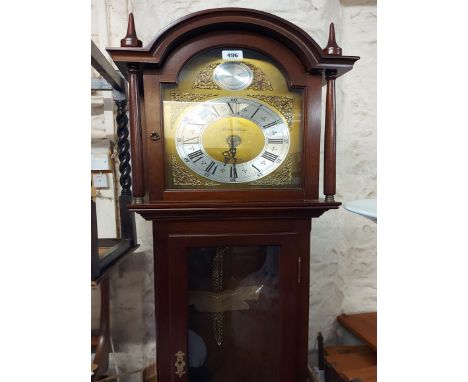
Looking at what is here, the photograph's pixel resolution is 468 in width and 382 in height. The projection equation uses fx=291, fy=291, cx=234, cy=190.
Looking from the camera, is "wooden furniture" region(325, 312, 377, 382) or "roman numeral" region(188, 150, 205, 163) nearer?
"roman numeral" region(188, 150, 205, 163)

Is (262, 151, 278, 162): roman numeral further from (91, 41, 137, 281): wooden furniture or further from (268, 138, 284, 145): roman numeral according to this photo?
(91, 41, 137, 281): wooden furniture

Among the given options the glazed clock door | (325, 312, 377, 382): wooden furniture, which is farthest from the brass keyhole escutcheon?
(325, 312, 377, 382): wooden furniture

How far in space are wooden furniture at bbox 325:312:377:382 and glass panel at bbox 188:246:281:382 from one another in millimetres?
333

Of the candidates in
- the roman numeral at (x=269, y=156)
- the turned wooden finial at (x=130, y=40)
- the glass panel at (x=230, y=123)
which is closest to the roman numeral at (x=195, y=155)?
the glass panel at (x=230, y=123)

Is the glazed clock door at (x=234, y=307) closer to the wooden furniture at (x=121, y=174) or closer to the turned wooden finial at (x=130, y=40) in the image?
the wooden furniture at (x=121, y=174)

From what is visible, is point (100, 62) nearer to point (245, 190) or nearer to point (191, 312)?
point (245, 190)

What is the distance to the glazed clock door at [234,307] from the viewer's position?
802mm

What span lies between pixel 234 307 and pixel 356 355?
603 mm

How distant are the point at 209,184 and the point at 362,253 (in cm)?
83

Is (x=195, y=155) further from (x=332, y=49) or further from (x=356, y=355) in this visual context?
(x=356, y=355)

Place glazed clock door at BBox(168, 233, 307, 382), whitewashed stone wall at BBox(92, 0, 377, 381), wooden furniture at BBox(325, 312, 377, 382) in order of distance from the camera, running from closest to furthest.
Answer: glazed clock door at BBox(168, 233, 307, 382)
wooden furniture at BBox(325, 312, 377, 382)
whitewashed stone wall at BBox(92, 0, 377, 381)

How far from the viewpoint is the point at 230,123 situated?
77 cm

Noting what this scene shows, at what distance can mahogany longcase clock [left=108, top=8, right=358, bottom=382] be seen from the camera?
28.9 inches

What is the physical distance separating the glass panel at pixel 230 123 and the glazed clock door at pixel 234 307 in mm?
173
